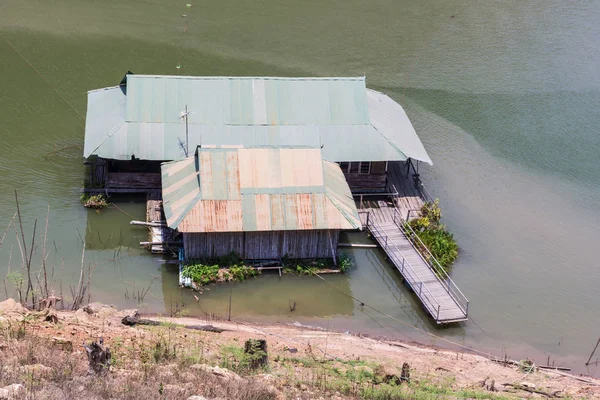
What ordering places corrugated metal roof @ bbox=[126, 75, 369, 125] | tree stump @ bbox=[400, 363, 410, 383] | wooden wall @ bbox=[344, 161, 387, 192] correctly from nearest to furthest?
tree stump @ bbox=[400, 363, 410, 383] < corrugated metal roof @ bbox=[126, 75, 369, 125] < wooden wall @ bbox=[344, 161, 387, 192]

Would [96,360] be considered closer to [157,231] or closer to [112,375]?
[112,375]

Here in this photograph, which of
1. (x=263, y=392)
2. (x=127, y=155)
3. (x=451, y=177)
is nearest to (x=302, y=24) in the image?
(x=451, y=177)

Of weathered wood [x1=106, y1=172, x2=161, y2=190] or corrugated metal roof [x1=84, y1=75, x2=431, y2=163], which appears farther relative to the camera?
weathered wood [x1=106, y1=172, x2=161, y2=190]

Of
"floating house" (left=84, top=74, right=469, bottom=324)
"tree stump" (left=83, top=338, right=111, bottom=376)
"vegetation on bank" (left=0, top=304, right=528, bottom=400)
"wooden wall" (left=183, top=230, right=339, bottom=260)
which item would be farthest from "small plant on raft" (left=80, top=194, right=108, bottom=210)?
"tree stump" (left=83, top=338, right=111, bottom=376)

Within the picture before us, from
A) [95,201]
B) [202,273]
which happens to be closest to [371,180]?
[202,273]

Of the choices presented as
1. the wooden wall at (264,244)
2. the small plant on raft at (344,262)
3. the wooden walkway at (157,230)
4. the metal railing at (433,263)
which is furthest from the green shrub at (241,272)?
the metal railing at (433,263)

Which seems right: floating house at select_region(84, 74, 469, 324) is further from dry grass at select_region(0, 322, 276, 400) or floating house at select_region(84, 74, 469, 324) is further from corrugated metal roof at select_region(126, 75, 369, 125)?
dry grass at select_region(0, 322, 276, 400)
